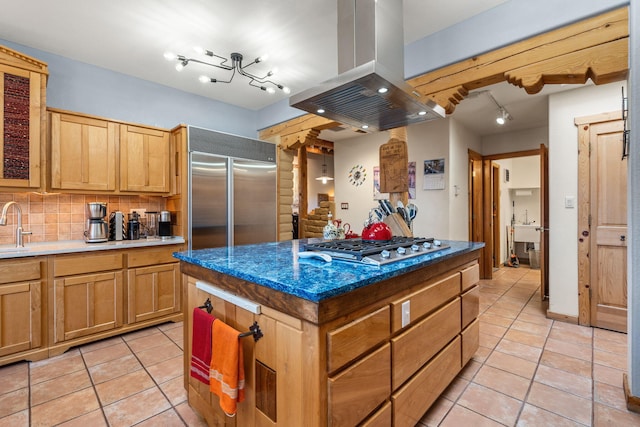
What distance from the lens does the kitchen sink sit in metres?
6.30

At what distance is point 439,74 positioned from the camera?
2.57 meters

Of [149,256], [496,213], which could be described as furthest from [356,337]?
[496,213]

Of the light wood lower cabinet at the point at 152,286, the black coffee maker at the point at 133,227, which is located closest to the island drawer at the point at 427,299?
the light wood lower cabinet at the point at 152,286

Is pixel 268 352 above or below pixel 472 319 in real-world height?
above

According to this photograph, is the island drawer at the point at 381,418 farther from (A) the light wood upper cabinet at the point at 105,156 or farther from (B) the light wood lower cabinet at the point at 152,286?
(A) the light wood upper cabinet at the point at 105,156

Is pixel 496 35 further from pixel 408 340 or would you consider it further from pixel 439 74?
pixel 408 340

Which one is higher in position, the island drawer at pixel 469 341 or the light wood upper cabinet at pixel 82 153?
the light wood upper cabinet at pixel 82 153

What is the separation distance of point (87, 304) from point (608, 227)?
506 centimetres

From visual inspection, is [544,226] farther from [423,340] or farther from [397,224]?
[423,340]

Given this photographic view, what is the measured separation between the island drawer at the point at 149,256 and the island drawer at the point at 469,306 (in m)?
2.82

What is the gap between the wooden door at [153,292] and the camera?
2961 mm

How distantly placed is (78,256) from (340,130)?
3.85 m

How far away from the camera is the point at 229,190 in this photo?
375cm

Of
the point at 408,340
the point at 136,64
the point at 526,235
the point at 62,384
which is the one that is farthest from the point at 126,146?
the point at 526,235
